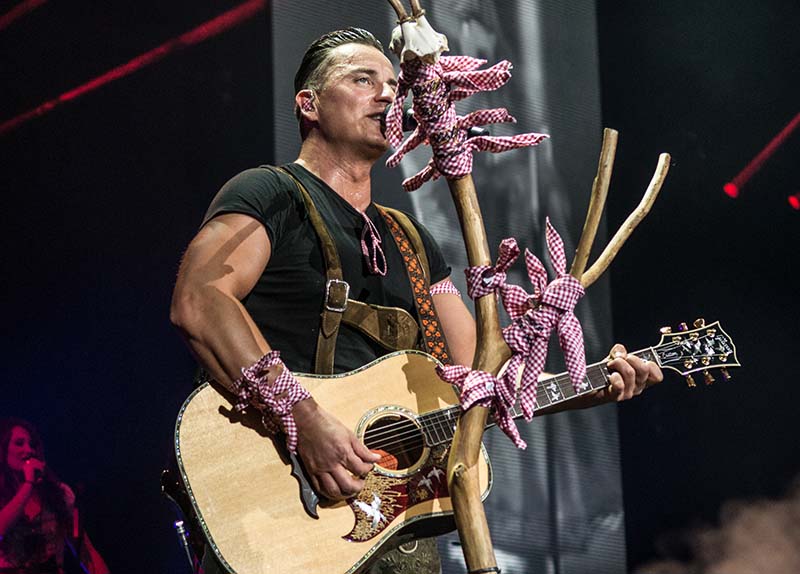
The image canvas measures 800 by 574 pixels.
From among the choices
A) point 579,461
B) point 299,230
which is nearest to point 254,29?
point 299,230

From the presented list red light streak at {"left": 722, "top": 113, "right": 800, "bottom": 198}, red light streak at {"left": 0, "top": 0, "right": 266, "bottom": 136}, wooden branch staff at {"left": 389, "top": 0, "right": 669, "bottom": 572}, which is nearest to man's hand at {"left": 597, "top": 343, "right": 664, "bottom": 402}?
wooden branch staff at {"left": 389, "top": 0, "right": 669, "bottom": 572}

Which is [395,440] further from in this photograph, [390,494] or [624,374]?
[624,374]

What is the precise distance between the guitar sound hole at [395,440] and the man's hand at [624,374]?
45 centimetres

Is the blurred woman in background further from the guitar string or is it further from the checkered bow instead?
the checkered bow

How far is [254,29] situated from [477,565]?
313cm

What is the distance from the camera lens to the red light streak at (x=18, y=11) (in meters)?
4.01

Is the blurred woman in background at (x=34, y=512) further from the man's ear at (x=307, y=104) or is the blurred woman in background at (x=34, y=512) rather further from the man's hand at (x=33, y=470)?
the man's ear at (x=307, y=104)

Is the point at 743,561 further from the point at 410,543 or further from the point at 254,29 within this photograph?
the point at 254,29

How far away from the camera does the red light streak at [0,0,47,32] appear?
13.2 feet

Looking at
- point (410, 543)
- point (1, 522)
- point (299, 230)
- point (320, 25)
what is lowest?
point (1, 522)

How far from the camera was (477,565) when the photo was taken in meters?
1.44

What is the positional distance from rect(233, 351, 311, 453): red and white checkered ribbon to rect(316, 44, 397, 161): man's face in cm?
79

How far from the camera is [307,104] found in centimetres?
277

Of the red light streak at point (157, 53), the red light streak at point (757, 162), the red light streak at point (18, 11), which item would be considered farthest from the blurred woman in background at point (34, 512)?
the red light streak at point (757, 162)
